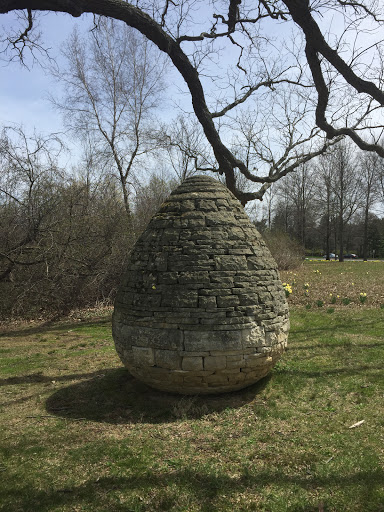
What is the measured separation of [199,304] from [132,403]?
70.2 inches

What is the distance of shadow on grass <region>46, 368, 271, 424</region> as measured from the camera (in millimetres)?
4742

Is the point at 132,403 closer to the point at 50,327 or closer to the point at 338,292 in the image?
the point at 50,327

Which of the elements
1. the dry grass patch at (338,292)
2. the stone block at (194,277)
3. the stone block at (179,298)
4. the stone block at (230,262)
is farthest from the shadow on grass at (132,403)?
the dry grass patch at (338,292)

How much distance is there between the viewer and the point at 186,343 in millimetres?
4645

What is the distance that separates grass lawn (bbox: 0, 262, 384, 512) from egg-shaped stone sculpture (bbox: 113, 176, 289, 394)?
1.76ft

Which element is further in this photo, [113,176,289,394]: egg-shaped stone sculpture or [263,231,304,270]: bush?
[263,231,304,270]: bush

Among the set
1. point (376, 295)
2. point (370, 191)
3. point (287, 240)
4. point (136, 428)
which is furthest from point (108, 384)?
point (370, 191)

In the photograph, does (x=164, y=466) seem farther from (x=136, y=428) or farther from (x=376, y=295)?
(x=376, y=295)

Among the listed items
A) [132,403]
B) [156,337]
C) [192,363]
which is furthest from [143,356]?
[132,403]

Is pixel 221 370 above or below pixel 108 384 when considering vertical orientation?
above

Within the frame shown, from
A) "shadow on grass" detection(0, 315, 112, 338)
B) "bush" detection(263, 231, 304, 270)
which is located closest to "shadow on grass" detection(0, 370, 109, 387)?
"shadow on grass" detection(0, 315, 112, 338)

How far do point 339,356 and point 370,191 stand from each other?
113 feet

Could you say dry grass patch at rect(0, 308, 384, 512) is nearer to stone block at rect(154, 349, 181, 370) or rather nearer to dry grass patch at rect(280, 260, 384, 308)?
stone block at rect(154, 349, 181, 370)

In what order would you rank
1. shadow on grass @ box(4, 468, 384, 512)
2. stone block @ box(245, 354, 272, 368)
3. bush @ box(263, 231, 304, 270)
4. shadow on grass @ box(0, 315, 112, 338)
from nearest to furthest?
shadow on grass @ box(4, 468, 384, 512) < stone block @ box(245, 354, 272, 368) < shadow on grass @ box(0, 315, 112, 338) < bush @ box(263, 231, 304, 270)
